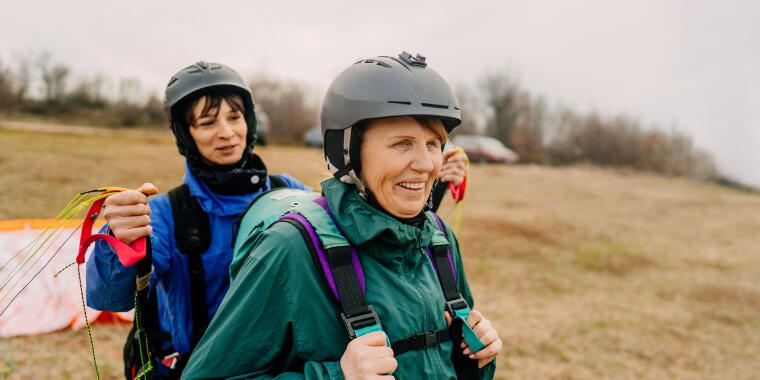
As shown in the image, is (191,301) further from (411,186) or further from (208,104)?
(411,186)

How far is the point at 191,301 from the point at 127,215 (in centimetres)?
68

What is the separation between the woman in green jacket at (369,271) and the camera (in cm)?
172

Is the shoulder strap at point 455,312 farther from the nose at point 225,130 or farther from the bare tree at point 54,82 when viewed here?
the bare tree at point 54,82

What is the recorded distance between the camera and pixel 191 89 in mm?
3133

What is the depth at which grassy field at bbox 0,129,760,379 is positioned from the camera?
674 centimetres

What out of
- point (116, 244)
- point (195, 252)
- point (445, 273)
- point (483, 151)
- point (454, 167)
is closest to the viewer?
point (445, 273)

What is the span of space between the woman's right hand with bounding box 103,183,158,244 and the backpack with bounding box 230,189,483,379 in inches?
18.8

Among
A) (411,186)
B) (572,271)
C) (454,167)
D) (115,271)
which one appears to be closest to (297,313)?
(411,186)

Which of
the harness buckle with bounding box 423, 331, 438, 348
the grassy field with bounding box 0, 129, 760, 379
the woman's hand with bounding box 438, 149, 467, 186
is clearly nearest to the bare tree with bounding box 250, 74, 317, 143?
the grassy field with bounding box 0, 129, 760, 379

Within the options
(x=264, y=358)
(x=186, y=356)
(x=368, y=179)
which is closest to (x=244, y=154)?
(x=186, y=356)

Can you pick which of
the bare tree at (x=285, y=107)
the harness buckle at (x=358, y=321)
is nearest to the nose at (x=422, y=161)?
the harness buckle at (x=358, y=321)

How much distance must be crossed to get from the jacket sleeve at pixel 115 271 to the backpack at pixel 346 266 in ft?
2.17

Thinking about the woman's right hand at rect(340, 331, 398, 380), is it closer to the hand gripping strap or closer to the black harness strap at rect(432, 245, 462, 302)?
the black harness strap at rect(432, 245, 462, 302)

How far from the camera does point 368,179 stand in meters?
2.03
